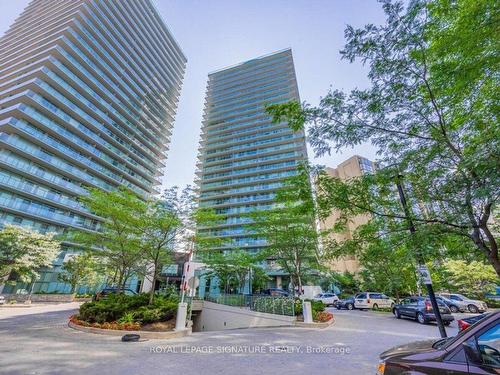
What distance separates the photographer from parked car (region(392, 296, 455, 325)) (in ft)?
42.0

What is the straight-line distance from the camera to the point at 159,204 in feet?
48.6

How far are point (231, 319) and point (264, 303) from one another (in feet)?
12.2

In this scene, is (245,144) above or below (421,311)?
above

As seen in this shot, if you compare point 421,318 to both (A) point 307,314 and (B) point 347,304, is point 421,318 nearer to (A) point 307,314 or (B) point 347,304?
(A) point 307,314

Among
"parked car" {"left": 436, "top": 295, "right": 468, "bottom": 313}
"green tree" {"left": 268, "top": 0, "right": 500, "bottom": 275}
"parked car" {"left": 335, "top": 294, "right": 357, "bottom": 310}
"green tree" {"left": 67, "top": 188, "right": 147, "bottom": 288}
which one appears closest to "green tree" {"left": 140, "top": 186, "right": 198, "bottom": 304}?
"green tree" {"left": 67, "top": 188, "right": 147, "bottom": 288}

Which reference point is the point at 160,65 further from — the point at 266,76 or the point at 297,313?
the point at 297,313

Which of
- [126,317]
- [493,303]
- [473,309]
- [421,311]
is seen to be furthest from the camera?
[493,303]

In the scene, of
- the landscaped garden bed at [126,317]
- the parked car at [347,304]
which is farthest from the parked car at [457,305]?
the landscaped garden bed at [126,317]

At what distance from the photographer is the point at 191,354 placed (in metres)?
6.78

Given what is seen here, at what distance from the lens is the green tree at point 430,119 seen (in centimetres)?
401

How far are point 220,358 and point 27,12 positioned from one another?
282 feet

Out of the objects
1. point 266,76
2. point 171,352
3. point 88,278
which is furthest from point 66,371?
point 266,76

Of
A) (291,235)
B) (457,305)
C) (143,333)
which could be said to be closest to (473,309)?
(457,305)

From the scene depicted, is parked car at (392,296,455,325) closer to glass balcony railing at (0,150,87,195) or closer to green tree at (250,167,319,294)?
green tree at (250,167,319,294)
